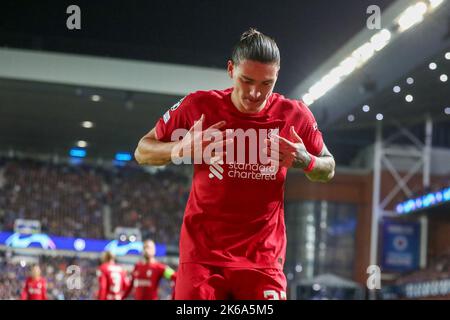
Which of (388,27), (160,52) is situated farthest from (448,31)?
(160,52)

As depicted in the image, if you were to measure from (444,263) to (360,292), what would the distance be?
5.17m

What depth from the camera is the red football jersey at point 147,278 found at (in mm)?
9430

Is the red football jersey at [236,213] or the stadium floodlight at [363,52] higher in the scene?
the stadium floodlight at [363,52]

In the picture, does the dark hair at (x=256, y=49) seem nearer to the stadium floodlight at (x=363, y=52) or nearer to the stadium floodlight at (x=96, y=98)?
the stadium floodlight at (x=363, y=52)

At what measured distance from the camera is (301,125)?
10.0 ft

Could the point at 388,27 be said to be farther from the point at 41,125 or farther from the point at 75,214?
the point at 75,214

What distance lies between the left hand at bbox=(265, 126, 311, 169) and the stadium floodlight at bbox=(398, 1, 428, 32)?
1074cm

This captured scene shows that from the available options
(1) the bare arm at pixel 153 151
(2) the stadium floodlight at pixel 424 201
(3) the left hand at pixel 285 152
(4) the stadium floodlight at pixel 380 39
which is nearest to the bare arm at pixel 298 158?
(3) the left hand at pixel 285 152

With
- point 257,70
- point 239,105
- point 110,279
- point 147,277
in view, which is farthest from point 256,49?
point 110,279

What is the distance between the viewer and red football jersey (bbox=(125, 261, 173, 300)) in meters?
9.43

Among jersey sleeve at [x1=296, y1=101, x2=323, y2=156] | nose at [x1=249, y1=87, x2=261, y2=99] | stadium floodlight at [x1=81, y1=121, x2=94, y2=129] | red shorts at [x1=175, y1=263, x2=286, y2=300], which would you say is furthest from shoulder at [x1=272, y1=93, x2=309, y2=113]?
stadium floodlight at [x1=81, y1=121, x2=94, y2=129]
